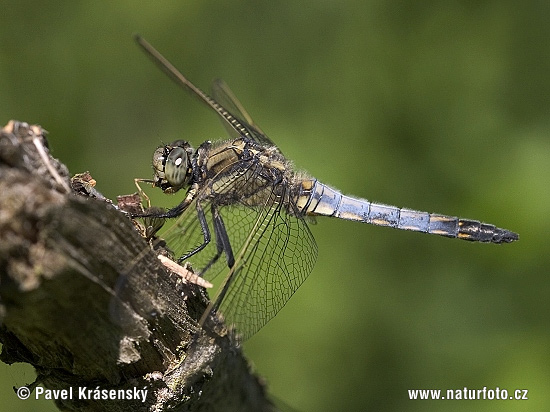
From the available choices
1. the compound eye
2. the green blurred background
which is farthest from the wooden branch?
the green blurred background

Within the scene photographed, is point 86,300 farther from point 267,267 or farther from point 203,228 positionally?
point 267,267

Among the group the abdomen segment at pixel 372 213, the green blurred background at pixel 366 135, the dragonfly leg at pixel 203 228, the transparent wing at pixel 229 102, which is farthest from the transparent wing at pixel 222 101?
the dragonfly leg at pixel 203 228

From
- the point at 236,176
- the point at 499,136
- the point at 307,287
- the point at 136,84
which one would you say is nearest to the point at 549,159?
the point at 499,136

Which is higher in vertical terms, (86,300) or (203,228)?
(203,228)

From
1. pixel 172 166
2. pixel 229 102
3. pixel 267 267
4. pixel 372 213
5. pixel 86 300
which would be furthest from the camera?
pixel 229 102

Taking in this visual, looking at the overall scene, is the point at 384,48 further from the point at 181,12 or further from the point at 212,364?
the point at 212,364

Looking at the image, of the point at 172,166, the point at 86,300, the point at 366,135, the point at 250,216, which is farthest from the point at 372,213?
the point at 86,300

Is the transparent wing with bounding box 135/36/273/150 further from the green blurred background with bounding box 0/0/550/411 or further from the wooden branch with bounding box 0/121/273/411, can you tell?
the wooden branch with bounding box 0/121/273/411
